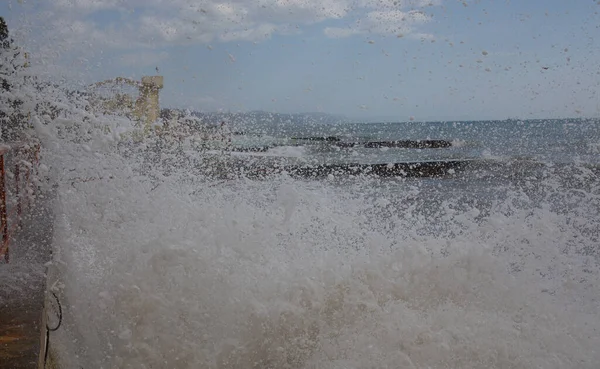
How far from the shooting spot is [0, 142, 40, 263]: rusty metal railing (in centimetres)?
387

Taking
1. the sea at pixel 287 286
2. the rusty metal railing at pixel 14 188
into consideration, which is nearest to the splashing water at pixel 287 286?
the sea at pixel 287 286

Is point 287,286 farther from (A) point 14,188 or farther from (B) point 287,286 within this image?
(A) point 14,188

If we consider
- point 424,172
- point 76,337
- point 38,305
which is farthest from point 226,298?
point 424,172

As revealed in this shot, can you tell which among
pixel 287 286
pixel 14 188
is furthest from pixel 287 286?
pixel 14 188

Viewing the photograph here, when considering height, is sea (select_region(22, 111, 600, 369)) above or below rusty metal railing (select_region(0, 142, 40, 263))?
below

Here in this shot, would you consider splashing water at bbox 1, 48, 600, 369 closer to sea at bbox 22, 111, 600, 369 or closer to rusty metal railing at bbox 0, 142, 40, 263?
sea at bbox 22, 111, 600, 369

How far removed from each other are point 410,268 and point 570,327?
52.8 inches

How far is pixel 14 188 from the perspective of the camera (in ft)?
18.0

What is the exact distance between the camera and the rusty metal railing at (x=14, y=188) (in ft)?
12.7

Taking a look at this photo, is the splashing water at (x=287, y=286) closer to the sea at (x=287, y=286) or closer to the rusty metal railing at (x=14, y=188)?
the sea at (x=287, y=286)

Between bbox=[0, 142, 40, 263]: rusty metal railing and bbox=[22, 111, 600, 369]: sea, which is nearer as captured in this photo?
bbox=[22, 111, 600, 369]: sea

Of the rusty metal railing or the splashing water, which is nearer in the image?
the splashing water

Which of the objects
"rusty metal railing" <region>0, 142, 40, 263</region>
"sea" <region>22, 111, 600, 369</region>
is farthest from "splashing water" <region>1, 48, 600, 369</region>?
"rusty metal railing" <region>0, 142, 40, 263</region>

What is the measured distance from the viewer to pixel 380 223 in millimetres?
7539
